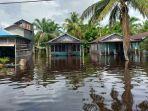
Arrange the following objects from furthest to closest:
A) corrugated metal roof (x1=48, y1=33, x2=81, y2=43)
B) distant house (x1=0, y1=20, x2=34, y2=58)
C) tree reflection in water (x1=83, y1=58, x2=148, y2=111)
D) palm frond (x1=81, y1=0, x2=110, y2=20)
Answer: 1. corrugated metal roof (x1=48, y1=33, x2=81, y2=43)
2. distant house (x1=0, y1=20, x2=34, y2=58)
3. palm frond (x1=81, y1=0, x2=110, y2=20)
4. tree reflection in water (x1=83, y1=58, x2=148, y2=111)

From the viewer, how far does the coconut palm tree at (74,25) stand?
204 feet

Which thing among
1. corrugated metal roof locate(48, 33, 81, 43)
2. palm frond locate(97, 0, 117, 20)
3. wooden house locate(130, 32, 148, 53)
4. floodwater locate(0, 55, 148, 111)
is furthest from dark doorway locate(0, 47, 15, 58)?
floodwater locate(0, 55, 148, 111)

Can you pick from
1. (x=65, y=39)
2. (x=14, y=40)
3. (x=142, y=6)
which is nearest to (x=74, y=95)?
(x=142, y=6)

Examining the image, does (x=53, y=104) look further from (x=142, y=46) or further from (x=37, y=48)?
(x=37, y=48)

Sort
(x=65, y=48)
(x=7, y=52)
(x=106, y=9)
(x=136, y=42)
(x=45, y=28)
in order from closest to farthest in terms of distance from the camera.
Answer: (x=106, y=9) → (x=7, y=52) → (x=65, y=48) → (x=136, y=42) → (x=45, y=28)

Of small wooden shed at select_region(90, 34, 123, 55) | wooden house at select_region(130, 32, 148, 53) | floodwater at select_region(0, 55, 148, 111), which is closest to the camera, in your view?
floodwater at select_region(0, 55, 148, 111)

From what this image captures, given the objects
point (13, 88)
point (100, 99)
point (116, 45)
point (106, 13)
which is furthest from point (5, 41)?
point (100, 99)

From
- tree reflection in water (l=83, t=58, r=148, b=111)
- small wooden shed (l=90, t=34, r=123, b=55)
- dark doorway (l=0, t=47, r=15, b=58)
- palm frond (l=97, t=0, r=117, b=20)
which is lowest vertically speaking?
tree reflection in water (l=83, t=58, r=148, b=111)

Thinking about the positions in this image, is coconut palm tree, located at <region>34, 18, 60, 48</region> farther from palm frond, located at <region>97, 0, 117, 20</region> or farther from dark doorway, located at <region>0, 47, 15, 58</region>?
palm frond, located at <region>97, 0, 117, 20</region>

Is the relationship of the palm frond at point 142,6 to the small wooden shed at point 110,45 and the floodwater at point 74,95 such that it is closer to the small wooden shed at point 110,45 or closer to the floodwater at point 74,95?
the floodwater at point 74,95

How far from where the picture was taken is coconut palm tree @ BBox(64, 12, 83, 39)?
6212 centimetres

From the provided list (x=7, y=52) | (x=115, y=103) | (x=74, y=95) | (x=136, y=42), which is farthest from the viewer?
(x=136, y=42)

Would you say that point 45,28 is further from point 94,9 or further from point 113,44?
point 94,9

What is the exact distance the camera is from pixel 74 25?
6194 centimetres
